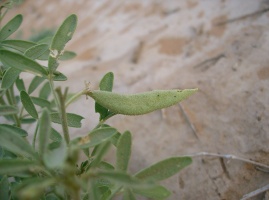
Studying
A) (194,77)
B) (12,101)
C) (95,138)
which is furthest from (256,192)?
(12,101)

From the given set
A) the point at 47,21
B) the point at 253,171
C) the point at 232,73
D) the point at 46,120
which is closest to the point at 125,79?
the point at 232,73

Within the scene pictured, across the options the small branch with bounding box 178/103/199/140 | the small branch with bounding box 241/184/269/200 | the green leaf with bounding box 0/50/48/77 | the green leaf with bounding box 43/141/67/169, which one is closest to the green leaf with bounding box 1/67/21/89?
the green leaf with bounding box 0/50/48/77

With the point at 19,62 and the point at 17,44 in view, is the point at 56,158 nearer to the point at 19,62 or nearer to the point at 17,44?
the point at 19,62

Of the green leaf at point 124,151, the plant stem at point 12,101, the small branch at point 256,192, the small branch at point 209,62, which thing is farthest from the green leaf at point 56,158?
the small branch at point 209,62

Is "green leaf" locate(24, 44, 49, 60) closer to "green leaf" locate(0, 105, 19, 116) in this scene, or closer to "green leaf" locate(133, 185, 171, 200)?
"green leaf" locate(0, 105, 19, 116)

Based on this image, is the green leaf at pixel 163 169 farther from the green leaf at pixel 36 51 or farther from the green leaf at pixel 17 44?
the green leaf at pixel 17 44

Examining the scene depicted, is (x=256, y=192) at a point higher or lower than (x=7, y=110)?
lower
